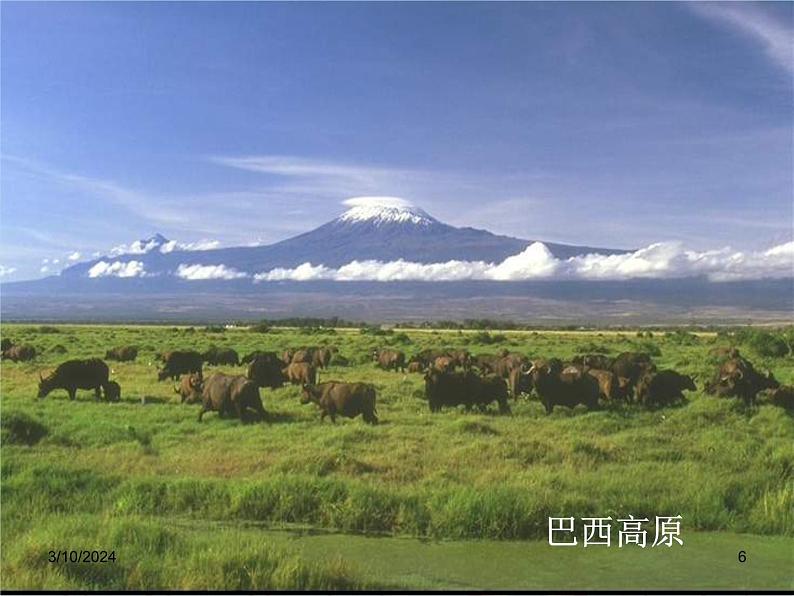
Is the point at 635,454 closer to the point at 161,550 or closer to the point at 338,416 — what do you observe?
the point at 338,416

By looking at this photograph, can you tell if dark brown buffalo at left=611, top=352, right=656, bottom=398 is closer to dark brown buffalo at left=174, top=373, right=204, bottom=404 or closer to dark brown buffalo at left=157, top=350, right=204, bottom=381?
dark brown buffalo at left=174, top=373, right=204, bottom=404

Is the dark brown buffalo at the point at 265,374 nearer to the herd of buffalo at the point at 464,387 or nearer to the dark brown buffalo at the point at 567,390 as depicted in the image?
the herd of buffalo at the point at 464,387

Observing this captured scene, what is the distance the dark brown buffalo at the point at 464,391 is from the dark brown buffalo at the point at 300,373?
210 inches

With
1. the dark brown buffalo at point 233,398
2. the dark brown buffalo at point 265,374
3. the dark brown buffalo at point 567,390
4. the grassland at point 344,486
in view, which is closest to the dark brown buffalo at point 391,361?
the dark brown buffalo at point 265,374

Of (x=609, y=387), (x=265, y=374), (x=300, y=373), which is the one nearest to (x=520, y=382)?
(x=609, y=387)

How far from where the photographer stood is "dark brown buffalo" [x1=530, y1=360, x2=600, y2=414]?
1762 cm

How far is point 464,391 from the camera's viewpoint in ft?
58.0

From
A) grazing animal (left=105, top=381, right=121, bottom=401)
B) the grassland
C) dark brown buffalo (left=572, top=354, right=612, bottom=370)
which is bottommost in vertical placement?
the grassland

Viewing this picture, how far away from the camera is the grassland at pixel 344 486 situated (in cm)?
726

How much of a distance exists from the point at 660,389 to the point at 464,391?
199 inches

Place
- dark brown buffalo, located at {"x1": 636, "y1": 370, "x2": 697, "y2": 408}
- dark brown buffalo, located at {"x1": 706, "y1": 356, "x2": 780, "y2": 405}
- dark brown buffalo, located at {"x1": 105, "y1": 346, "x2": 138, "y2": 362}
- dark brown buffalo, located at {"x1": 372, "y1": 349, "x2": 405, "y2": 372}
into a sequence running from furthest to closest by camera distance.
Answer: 1. dark brown buffalo, located at {"x1": 105, "y1": 346, "x2": 138, "y2": 362}
2. dark brown buffalo, located at {"x1": 372, "y1": 349, "x2": 405, "y2": 372}
3. dark brown buffalo, located at {"x1": 706, "y1": 356, "x2": 780, "y2": 405}
4. dark brown buffalo, located at {"x1": 636, "y1": 370, "x2": 697, "y2": 408}

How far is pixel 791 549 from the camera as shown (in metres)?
8.30

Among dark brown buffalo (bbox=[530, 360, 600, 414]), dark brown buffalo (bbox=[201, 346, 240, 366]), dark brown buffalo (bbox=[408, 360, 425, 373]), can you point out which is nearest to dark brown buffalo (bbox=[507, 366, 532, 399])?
dark brown buffalo (bbox=[530, 360, 600, 414])

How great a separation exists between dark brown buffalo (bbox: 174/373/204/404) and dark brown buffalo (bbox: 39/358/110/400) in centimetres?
206
